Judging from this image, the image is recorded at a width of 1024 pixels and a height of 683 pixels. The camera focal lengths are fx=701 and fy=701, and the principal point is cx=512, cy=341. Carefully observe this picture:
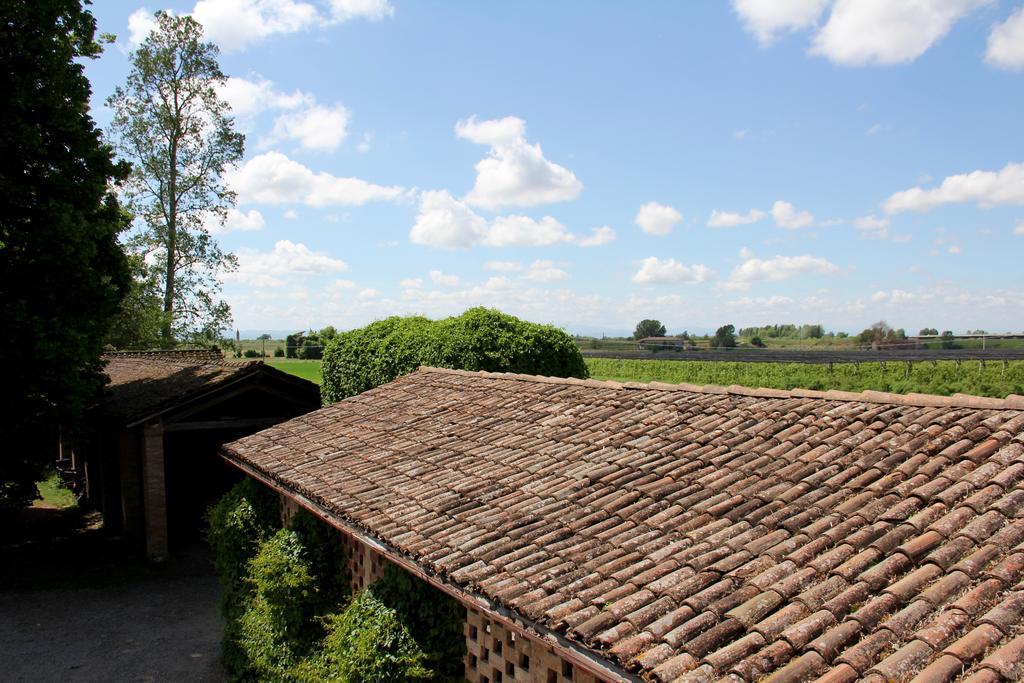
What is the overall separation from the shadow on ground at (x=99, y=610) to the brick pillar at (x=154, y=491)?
0.46 m

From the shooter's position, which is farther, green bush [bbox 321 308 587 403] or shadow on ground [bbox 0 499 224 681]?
green bush [bbox 321 308 587 403]

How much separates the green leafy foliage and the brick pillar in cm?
1138

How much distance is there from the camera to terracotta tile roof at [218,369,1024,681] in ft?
10.1

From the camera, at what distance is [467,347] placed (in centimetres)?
1379

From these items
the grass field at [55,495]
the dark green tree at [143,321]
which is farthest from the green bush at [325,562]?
the dark green tree at [143,321]

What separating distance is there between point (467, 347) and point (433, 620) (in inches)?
324

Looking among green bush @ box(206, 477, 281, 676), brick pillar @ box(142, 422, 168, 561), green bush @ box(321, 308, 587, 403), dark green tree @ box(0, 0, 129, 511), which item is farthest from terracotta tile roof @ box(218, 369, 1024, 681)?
brick pillar @ box(142, 422, 168, 561)

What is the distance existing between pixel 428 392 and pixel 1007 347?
21133mm

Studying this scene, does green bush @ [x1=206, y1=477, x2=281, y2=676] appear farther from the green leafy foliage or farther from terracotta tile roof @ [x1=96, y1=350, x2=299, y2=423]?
terracotta tile roof @ [x1=96, y1=350, x2=299, y2=423]


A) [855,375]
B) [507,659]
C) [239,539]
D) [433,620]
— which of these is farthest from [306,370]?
[507,659]

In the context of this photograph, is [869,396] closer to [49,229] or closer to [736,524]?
[736,524]

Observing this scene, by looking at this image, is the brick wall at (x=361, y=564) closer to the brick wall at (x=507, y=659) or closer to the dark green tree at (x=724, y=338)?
the brick wall at (x=507, y=659)

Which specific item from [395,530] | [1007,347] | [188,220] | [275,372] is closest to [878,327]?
[1007,347]

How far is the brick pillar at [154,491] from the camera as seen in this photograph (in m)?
15.3
